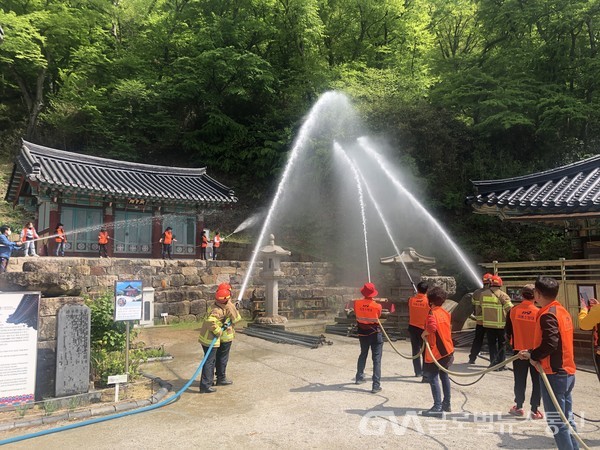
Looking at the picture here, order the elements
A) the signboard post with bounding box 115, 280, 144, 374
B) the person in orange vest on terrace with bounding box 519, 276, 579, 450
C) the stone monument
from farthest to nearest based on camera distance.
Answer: the signboard post with bounding box 115, 280, 144, 374 → the stone monument → the person in orange vest on terrace with bounding box 519, 276, 579, 450

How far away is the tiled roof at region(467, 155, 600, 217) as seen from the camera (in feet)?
27.6

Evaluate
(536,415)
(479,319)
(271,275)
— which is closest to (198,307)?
(271,275)

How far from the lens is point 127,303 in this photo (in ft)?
22.4

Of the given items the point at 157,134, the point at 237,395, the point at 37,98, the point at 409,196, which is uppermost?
the point at 37,98

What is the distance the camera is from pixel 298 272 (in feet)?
60.5

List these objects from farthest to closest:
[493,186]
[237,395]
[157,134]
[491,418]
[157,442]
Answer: [157,134] < [493,186] < [237,395] < [491,418] < [157,442]

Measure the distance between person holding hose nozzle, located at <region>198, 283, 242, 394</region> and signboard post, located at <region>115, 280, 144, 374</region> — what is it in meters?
1.18

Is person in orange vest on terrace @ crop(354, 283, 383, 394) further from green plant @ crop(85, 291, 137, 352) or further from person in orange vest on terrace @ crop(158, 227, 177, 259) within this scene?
person in orange vest on terrace @ crop(158, 227, 177, 259)

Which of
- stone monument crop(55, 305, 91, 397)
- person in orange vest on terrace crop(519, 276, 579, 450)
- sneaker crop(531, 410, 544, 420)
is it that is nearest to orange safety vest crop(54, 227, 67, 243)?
stone monument crop(55, 305, 91, 397)

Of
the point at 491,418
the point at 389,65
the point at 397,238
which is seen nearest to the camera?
the point at 491,418

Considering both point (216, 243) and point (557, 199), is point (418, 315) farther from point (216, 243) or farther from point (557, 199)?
point (216, 243)

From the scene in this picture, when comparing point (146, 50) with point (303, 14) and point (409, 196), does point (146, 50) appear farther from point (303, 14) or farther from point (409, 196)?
point (409, 196)

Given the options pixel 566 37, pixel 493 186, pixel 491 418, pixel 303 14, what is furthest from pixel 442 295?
pixel 303 14

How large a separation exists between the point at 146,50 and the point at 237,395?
2900 centimetres
